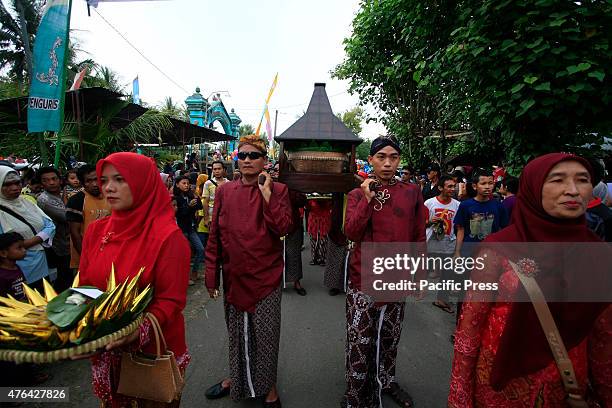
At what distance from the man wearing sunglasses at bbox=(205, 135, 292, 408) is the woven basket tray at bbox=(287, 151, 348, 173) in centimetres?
22

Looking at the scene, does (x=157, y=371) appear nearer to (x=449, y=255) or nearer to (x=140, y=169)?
(x=140, y=169)

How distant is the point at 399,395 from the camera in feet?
8.43

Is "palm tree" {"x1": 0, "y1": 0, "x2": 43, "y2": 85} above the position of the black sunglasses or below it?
above

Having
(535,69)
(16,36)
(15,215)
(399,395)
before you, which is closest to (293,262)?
(399,395)

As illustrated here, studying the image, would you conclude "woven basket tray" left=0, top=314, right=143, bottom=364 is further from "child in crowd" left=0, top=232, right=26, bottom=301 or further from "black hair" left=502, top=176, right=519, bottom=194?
"black hair" left=502, top=176, right=519, bottom=194

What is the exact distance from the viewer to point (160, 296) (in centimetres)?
158

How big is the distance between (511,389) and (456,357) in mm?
240

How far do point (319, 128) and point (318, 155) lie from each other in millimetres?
266

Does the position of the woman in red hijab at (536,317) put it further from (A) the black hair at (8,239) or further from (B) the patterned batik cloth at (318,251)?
(B) the patterned batik cloth at (318,251)

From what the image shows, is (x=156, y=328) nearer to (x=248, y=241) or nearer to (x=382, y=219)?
(x=248, y=241)

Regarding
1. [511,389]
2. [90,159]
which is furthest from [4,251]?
[90,159]

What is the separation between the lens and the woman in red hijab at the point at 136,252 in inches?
62.5

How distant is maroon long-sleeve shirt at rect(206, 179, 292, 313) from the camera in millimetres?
2314

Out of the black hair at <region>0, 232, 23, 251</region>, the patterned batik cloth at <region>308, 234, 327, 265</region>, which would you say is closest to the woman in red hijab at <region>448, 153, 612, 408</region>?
the black hair at <region>0, 232, 23, 251</region>
